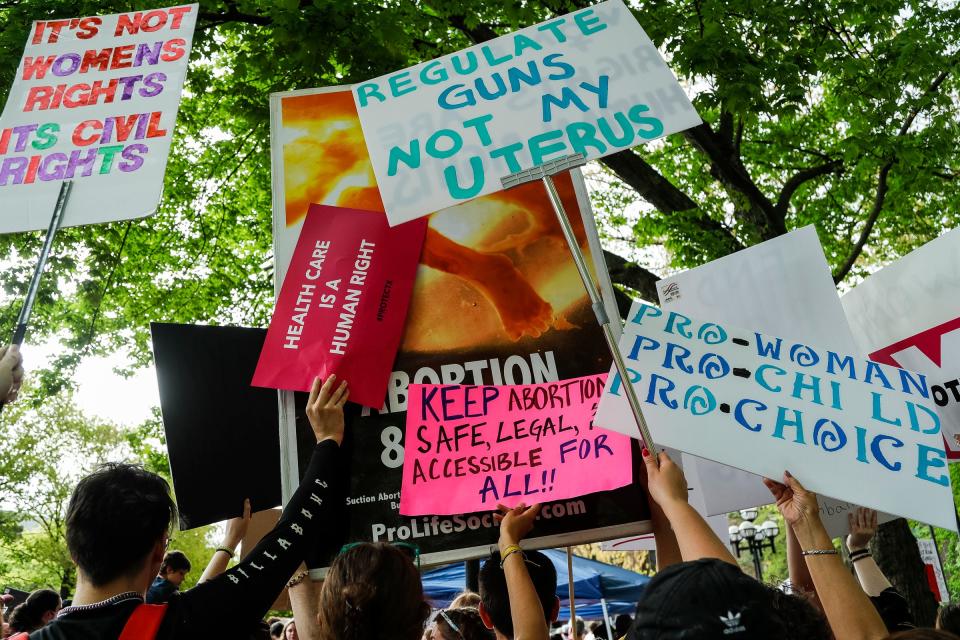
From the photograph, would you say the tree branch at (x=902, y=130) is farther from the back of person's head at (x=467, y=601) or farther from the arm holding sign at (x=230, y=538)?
the arm holding sign at (x=230, y=538)

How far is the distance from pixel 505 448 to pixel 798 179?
827cm

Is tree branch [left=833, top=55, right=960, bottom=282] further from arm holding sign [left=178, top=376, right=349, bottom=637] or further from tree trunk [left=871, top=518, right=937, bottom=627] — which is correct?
arm holding sign [left=178, top=376, right=349, bottom=637]

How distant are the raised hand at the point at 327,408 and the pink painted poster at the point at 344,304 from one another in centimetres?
5

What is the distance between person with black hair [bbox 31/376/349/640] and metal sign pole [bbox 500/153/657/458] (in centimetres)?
Result: 120

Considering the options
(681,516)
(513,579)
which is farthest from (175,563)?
(681,516)

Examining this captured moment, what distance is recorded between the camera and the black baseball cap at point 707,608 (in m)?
1.50

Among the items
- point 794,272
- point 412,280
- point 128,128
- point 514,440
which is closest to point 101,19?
point 128,128

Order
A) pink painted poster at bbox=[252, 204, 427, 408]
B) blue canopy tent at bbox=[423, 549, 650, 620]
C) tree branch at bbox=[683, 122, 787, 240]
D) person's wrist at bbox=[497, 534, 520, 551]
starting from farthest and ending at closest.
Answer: blue canopy tent at bbox=[423, 549, 650, 620], tree branch at bbox=[683, 122, 787, 240], pink painted poster at bbox=[252, 204, 427, 408], person's wrist at bbox=[497, 534, 520, 551]

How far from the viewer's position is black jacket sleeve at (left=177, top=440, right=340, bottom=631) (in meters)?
1.86

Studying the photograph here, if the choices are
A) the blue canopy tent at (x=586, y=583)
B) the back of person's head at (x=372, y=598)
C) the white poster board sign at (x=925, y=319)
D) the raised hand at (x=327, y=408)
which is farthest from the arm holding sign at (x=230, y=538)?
the blue canopy tent at (x=586, y=583)

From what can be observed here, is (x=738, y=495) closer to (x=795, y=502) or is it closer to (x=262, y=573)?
(x=795, y=502)

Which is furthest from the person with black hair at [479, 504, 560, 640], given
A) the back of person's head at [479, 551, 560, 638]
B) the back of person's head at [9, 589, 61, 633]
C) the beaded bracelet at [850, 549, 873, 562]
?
the back of person's head at [9, 589, 61, 633]

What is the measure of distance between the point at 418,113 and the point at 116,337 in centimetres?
1051

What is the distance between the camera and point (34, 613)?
16.2ft
